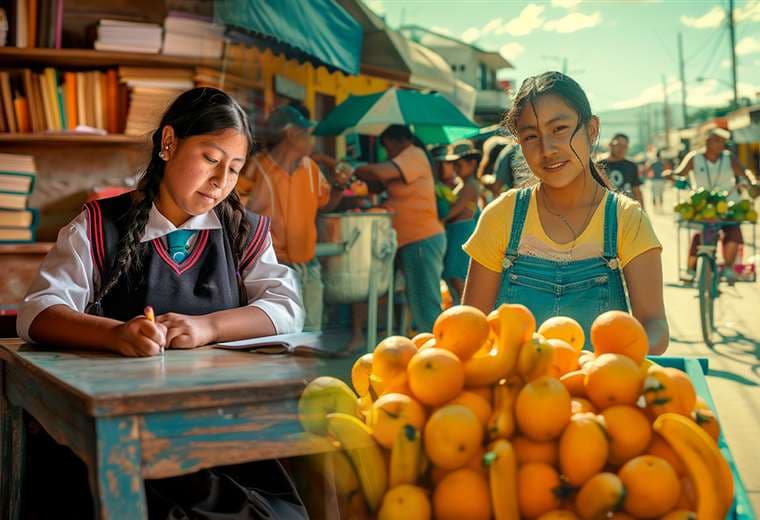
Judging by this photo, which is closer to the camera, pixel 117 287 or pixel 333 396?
pixel 333 396

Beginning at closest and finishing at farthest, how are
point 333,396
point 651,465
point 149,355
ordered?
point 651,465 < point 333,396 < point 149,355

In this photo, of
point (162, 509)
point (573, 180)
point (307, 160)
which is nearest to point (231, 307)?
point (162, 509)

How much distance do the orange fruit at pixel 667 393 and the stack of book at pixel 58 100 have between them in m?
3.85

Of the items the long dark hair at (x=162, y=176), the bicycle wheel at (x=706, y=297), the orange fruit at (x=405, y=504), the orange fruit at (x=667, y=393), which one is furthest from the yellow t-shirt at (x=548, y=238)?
the bicycle wheel at (x=706, y=297)

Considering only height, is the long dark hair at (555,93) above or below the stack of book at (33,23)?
below

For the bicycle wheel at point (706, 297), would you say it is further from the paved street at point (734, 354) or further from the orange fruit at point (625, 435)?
the orange fruit at point (625, 435)

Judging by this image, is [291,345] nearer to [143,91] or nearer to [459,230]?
[143,91]

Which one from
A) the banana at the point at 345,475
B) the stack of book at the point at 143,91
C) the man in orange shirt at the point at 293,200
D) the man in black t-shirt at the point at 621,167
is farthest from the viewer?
the man in black t-shirt at the point at 621,167

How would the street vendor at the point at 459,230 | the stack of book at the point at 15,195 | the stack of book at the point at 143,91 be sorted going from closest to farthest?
the stack of book at the point at 15,195
the stack of book at the point at 143,91
the street vendor at the point at 459,230

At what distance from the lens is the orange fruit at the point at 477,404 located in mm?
1118

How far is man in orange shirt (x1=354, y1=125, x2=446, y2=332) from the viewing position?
6.00 meters

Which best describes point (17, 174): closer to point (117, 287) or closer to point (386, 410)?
point (117, 287)

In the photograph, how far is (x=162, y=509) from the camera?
153 cm

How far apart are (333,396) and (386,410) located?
0.13 metres
